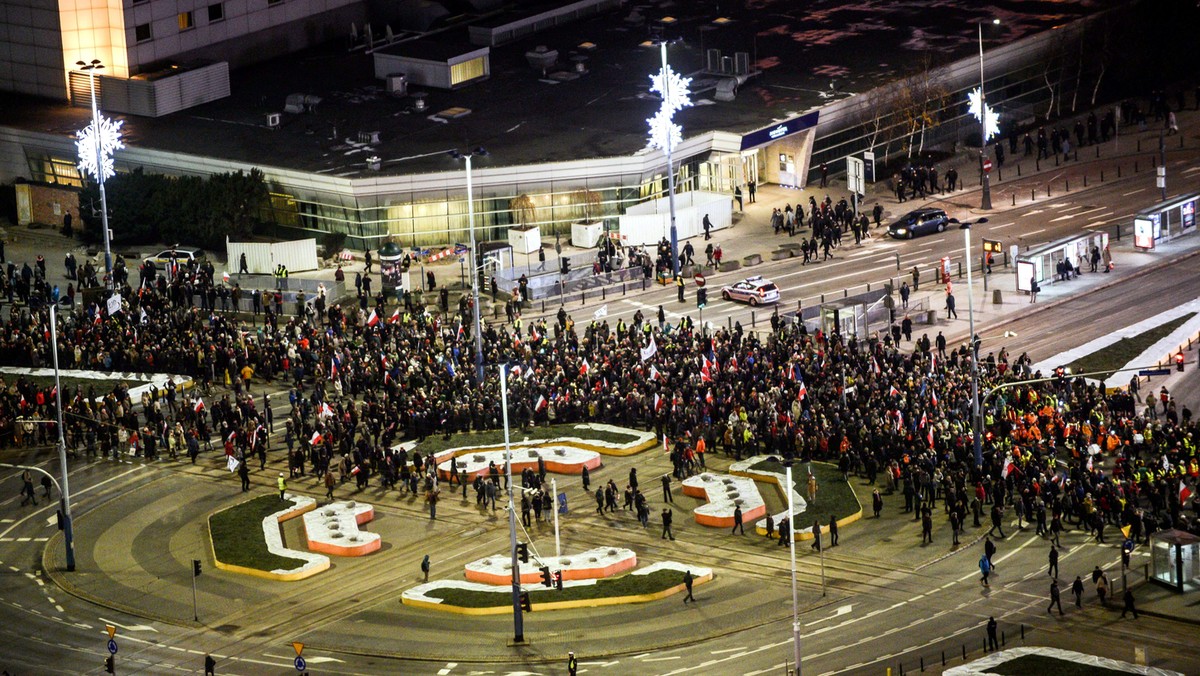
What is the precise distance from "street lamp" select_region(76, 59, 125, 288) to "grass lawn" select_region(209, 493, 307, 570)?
92.1ft

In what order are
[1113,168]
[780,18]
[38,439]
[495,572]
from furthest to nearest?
[780,18]
[1113,168]
[38,439]
[495,572]

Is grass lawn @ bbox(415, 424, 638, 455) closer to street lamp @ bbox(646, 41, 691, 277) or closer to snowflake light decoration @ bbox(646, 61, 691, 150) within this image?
street lamp @ bbox(646, 41, 691, 277)

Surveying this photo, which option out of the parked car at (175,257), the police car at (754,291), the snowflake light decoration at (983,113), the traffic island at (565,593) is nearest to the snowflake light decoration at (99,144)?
the parked car at (175,257)

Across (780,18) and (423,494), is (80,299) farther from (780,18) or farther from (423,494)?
(780,18)

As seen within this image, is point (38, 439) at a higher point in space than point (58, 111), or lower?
lower

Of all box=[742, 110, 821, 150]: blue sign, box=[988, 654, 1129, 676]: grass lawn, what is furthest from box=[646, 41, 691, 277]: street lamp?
box=[988, 654, 1129, 676]: grass lawn

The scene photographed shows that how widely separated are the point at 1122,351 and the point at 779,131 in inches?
1200

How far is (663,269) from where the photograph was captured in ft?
346

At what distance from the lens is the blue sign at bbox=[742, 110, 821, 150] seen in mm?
116562

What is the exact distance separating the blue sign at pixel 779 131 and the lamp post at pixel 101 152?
35.6 meters

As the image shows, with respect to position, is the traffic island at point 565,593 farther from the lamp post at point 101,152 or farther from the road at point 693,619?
the lamp post at point 101,152

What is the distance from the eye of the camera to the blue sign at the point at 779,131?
116562mm

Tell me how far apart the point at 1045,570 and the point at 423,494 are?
24.8 metres

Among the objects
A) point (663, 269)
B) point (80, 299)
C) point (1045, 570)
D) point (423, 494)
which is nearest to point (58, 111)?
point (80, 299)
